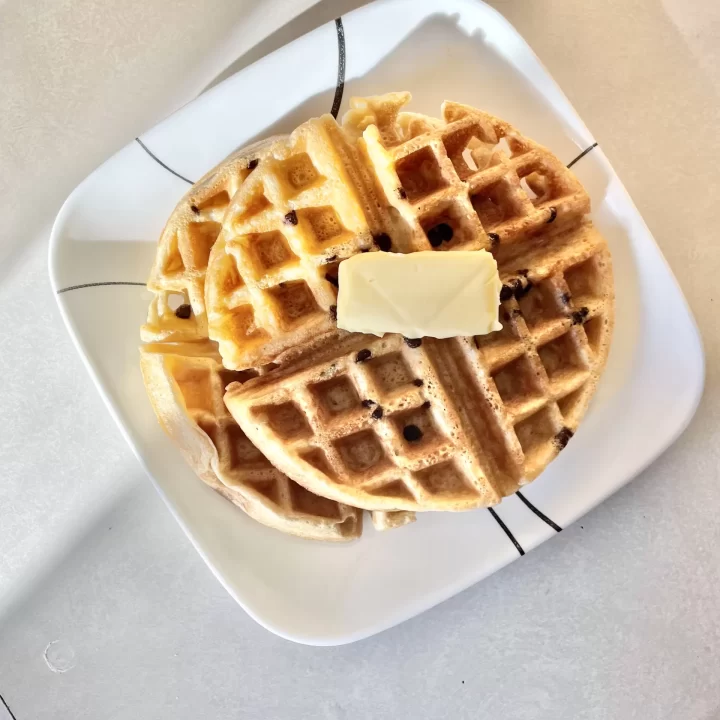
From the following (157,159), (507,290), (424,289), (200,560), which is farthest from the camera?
(200,560)

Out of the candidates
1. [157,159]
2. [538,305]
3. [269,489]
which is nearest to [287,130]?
[157,159]

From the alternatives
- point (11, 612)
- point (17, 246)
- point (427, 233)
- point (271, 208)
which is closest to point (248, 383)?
point (271, 208)

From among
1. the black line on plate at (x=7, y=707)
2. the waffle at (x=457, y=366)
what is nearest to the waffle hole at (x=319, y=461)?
the waffle at (x=457, y=366)

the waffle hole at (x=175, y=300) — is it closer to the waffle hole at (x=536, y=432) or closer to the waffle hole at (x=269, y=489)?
the waffle hole at (x=269, y=489)

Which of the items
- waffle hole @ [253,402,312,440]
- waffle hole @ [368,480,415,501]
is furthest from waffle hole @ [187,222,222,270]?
waffle hole @ [368,480,415,501]

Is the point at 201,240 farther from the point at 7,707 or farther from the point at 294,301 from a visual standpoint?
the point at 7,707

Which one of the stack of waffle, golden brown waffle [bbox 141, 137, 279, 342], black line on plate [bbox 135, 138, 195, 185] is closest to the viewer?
the stack of waffle

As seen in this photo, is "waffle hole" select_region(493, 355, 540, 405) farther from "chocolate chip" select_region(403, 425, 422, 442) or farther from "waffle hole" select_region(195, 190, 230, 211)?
"waffle hole" select_region(195, 190, 230, 211)

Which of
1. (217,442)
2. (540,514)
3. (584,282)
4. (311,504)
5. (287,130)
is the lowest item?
(540,514)
